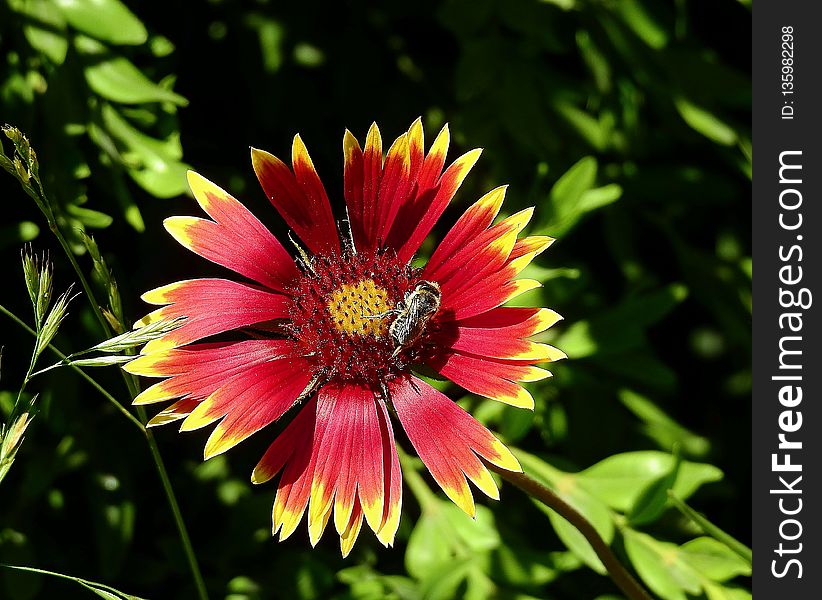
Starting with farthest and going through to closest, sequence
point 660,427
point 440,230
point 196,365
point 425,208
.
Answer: point 440,230 → point 660,427 → point 425,208 → point 196,365

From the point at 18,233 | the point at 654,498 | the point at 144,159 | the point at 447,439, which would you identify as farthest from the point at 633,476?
the point at 18,233

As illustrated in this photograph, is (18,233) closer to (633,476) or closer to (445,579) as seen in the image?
(445,579)

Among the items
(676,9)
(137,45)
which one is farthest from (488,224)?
(676,9)

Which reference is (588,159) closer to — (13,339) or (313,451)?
(313,451)

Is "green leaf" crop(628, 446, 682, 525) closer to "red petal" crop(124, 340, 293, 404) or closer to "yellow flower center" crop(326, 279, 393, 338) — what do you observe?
"yellow flower center" crop(326, 279, 393, 338)

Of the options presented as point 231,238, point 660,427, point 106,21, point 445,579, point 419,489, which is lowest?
point 445,579
